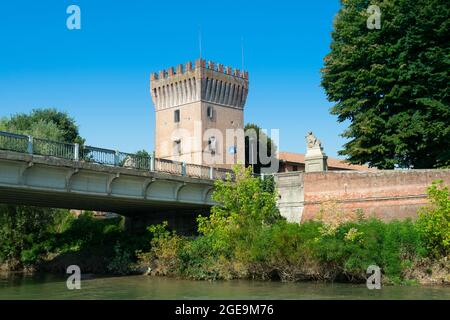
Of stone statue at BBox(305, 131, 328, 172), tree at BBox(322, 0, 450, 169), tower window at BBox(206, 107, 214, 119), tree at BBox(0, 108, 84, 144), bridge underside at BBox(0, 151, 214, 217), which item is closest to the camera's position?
bridge underside at BBox(0, 151, 214, 217)

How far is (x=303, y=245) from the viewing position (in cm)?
2527

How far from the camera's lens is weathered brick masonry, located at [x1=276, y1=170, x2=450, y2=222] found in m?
29.1

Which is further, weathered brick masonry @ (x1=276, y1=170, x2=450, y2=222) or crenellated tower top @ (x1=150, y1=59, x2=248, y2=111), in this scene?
crenellated tower top @ (x1=150, y1=59, x2=248, y2=111)

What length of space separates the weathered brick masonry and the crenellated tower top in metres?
31.7

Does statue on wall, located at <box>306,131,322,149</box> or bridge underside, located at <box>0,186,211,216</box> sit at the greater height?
statue on wall, located at <box>306,131,322,149</box>

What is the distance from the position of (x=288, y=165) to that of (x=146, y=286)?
4565 centimetres

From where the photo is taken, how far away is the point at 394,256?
78.8 ft

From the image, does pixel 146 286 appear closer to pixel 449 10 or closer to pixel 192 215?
pixel 192 215

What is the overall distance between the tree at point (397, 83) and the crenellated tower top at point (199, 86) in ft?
97.7

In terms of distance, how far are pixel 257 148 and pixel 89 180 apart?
43315mm

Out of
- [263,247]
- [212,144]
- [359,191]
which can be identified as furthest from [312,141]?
[212,144]

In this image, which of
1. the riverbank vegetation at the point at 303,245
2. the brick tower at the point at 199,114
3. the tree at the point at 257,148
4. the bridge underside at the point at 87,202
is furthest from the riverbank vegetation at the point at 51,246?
the tree at the point at 257,148

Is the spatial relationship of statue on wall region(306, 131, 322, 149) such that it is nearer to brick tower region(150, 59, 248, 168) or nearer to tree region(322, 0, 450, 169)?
tree region(322, 0, 450, 169)

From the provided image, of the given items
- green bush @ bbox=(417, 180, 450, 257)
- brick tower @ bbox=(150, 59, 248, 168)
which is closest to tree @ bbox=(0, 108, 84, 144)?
brick tower @ bbox=(150, 59, 248, 168)
